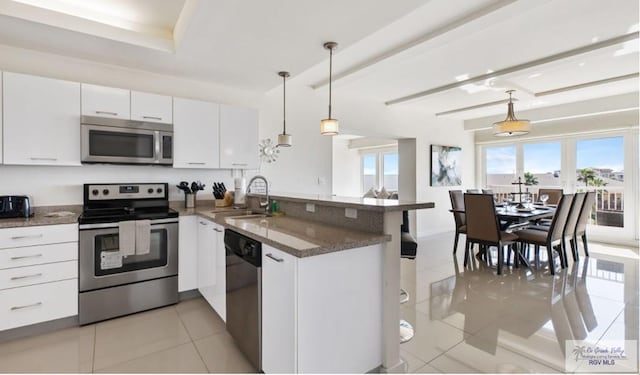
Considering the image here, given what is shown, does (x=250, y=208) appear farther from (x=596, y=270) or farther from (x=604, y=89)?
(x=604, y=89)

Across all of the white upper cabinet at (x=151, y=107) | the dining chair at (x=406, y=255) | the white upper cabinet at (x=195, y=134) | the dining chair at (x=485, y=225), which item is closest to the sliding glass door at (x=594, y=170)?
the dining chair at (x=485, y=225)

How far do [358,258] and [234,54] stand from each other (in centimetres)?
228

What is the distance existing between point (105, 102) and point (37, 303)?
1.77 meters

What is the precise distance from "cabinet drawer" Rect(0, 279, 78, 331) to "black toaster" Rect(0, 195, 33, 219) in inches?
26.0

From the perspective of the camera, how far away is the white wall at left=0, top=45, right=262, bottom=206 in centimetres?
283

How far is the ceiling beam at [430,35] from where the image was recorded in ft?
7.98

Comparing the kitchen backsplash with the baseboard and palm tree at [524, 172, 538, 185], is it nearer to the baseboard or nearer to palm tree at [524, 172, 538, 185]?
the baseboard

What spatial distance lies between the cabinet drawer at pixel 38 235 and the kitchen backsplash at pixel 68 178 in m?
0.75

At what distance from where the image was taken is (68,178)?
3.05 m

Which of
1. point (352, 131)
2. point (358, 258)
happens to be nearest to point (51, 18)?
point (358, 258)

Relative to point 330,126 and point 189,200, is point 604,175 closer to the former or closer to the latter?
point 330,126

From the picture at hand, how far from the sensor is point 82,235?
8.27 feet

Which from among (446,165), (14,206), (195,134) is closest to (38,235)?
(14,206)

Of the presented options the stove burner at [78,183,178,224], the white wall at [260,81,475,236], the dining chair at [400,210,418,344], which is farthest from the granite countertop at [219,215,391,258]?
the white wall at [260,81,475,236]
